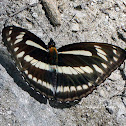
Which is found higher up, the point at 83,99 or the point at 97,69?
the point at 97,69

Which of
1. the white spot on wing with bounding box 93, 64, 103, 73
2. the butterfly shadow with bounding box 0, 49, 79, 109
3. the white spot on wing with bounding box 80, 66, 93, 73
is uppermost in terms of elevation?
the white spot on wing with bounding box 93, 64, 103, 73

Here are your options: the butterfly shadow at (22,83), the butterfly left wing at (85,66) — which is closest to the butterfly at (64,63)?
the butterfly left wing at (85,66)

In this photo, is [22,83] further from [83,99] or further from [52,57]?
[83,99]

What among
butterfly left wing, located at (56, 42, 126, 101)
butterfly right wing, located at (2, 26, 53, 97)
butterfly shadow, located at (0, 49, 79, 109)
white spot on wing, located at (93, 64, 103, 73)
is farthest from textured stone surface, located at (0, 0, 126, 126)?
white spot on wing, located at (93, 64, 103, 73)

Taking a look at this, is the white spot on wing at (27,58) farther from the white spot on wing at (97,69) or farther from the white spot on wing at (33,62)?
the white spot on wing at (97,69)

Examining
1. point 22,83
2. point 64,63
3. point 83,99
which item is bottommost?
point 83,99

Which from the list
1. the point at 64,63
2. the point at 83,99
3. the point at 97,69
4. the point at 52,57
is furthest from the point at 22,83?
the point at 97,69

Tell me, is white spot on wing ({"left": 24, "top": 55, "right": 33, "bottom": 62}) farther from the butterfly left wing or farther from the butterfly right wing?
the butterfly left wing

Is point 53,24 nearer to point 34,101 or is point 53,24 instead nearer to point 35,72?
point 35,72
